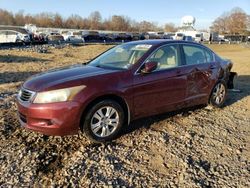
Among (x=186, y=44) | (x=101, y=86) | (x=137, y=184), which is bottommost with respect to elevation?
(x=137, y=184)

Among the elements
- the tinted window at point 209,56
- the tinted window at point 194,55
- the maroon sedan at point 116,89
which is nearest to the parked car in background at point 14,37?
the tinted window at point 209,56

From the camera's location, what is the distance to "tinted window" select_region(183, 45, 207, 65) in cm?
586

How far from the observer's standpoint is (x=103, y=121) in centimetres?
457

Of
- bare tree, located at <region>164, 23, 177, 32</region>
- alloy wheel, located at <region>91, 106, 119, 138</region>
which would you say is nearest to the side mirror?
alloy wheel, located at <region>91, 106, 119, 138</region>

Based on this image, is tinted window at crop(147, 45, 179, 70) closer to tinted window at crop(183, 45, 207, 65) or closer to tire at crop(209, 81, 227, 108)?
tinted window at crop(183, 45, 207, 65)

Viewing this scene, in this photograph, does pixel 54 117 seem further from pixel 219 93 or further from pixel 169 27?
pixel 169 27

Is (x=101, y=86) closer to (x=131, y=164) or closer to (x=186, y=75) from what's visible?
(x=131, y=164)

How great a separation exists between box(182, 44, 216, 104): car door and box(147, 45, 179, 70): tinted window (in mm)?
285

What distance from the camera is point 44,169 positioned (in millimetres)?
3816

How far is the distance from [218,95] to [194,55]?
4.22 ft

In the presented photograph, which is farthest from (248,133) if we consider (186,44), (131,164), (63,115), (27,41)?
(27,41)

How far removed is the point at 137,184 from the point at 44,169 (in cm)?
125

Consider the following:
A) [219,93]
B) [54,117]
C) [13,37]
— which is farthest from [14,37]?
[54,117]

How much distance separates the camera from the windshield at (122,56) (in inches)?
203
